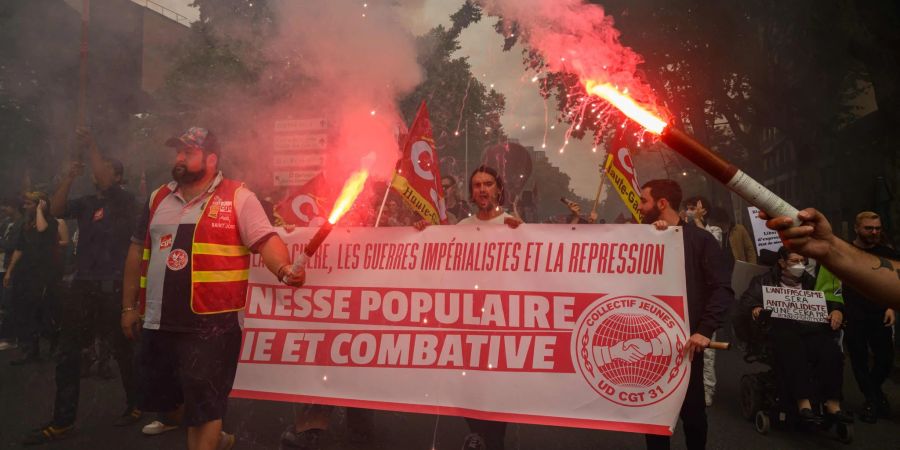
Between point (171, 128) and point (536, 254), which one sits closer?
point (536, 254)

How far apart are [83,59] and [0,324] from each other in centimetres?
597

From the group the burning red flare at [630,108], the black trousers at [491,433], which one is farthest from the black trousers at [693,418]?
the burning red flare at [630,108]

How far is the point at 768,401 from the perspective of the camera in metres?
5.12

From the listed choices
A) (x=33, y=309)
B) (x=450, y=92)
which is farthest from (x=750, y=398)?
(x=450, y=92)

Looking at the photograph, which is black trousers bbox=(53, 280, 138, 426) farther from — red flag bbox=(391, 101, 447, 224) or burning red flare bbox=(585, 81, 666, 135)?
burning red flare bbox=(585, 81, 666, 135)

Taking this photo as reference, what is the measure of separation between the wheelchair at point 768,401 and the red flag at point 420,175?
3.17 meters

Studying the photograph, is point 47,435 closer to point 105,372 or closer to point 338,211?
point 105,372

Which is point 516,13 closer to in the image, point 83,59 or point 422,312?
point 422,312

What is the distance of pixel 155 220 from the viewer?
331 centimetres

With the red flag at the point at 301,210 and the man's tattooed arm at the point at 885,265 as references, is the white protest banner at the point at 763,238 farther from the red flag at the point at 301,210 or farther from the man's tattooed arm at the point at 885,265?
the man's tattooed arm at the point at 885,265

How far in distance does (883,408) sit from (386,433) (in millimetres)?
4837

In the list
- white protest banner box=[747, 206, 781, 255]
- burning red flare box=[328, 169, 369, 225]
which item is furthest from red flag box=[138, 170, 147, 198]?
white protest banner box=[747, 206, 781, 255]

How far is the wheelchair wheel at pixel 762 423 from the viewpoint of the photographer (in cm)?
493

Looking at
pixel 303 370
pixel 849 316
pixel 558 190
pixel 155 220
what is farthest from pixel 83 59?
pixel 558 190
